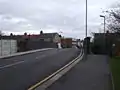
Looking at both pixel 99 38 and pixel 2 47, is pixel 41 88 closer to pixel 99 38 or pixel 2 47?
pixel 2 47

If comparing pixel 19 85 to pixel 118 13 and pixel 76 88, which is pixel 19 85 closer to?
pixel 76 88

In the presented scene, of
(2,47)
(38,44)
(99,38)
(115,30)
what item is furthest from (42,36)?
(115,30)

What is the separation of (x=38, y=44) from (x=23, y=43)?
5200mm

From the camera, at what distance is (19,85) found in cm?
1392

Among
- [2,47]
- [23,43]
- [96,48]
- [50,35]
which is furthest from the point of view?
[50,35]

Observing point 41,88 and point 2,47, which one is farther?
point 2,47

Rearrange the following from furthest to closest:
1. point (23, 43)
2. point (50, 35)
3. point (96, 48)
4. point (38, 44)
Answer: point (50, 35)
point (38, 44)
point (23, 43)
point (96, 48)

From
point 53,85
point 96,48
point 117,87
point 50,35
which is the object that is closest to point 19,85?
point 53,85

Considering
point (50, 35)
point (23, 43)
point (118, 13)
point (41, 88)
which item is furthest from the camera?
point (50, 35)

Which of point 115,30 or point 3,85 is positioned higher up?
point 115,30

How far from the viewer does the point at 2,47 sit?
147ft

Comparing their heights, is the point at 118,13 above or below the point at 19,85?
above

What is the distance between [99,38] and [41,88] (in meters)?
47.0

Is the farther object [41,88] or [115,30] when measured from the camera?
[115,30]
